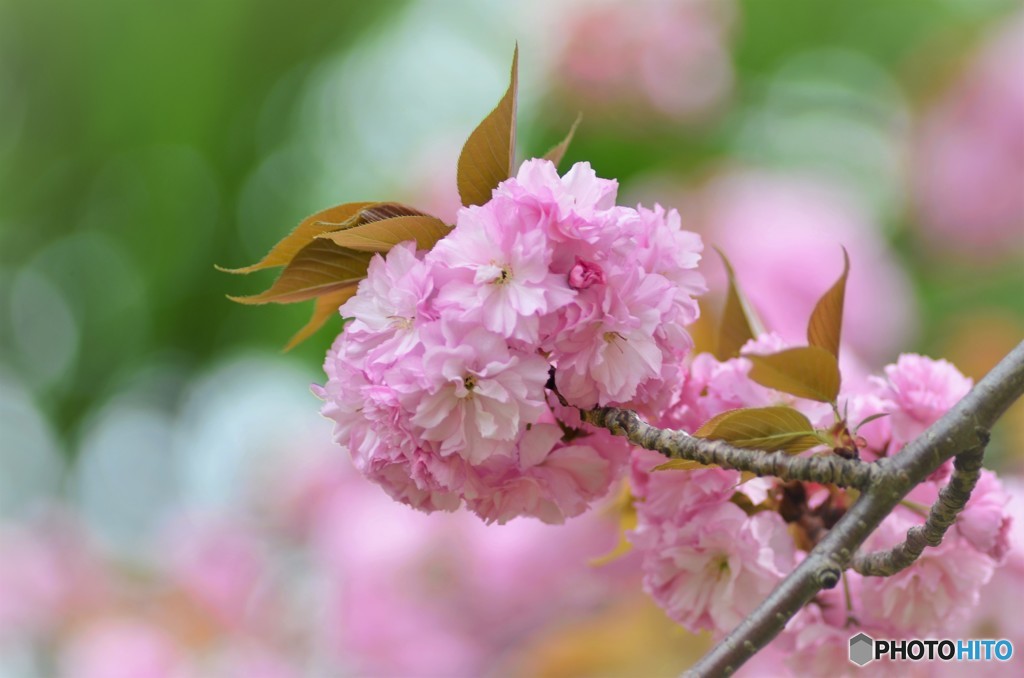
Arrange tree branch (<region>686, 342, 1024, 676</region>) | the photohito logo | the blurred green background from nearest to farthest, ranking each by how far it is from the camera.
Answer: tree branch (<region>686, 342, 1024, 676</region>), the photohito logo, the blurred green background

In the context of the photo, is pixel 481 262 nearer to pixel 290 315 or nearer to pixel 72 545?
pixel 290 315

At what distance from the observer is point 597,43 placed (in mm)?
1641

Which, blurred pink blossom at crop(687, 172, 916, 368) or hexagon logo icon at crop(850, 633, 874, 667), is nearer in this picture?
Answer: hexagon logo icon at crop(850, 633, 874, 667)

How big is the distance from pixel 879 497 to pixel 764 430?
49 millimetres

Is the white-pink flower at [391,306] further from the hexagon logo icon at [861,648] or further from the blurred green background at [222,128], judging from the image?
the blurred green background at [222,128]

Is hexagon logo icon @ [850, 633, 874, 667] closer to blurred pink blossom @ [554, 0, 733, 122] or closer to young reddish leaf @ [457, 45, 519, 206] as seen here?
young reddish leaf @ [457, 45, 519, 206]

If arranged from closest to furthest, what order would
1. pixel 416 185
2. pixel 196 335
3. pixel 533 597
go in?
pixel 533 597
pixel 416 185
pixel 196 335

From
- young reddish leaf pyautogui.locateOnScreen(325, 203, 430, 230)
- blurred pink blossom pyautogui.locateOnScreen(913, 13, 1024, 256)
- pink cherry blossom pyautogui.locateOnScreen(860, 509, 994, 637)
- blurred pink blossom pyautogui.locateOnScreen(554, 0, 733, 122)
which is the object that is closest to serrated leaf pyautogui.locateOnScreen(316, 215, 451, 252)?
young reddish leaf pyautogui.locateOnScreen(325, 203, 430, 230)

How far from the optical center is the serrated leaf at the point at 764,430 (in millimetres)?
386

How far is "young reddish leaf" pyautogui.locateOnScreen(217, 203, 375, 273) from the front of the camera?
0.43 meters

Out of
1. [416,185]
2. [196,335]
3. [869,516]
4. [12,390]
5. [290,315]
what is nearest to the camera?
[869,516]

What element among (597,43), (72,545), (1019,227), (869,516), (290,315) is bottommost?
(72,545)

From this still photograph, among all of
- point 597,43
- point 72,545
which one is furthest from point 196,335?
point 597,43

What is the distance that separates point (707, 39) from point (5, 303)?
167 centimetres
